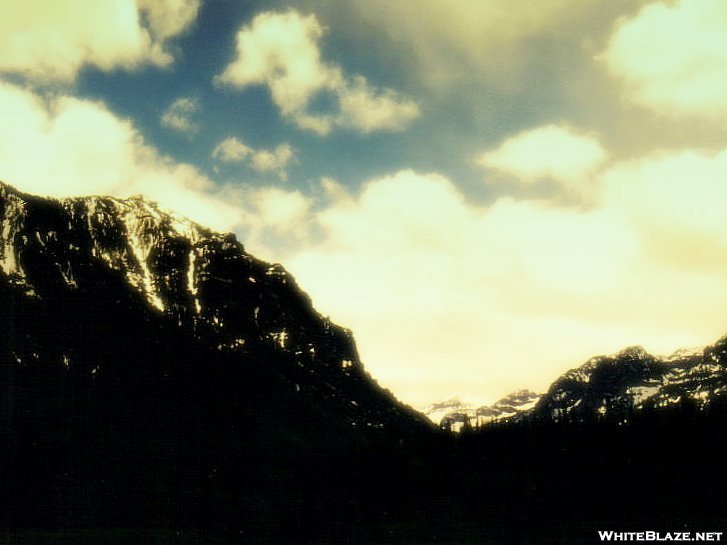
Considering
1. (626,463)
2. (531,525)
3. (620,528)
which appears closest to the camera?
(620,528)

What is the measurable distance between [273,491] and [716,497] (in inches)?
4344

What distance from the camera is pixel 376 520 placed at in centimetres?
17138

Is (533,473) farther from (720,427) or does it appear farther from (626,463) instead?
(720,427)

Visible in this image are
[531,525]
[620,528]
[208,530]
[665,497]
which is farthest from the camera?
[665,497]

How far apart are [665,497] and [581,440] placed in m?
27.8

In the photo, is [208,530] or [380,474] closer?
[208,530]

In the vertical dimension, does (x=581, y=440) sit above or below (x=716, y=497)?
above

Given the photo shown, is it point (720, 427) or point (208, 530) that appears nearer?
point (208, 530)

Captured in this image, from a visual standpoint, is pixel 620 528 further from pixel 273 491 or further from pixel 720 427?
pixel 273 491

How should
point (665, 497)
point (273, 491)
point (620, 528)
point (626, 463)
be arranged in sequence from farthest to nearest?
1. point (273, 491)
2. point (626, 463)
3. point (665, 497)
4. point (620, 528)

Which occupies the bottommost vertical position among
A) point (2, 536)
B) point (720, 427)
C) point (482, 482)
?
point (2, 536)

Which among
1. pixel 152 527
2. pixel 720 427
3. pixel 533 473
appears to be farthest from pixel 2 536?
pixel 720 427

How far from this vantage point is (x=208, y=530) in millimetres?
158000

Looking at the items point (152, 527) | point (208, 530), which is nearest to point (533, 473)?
point (208, 530)
